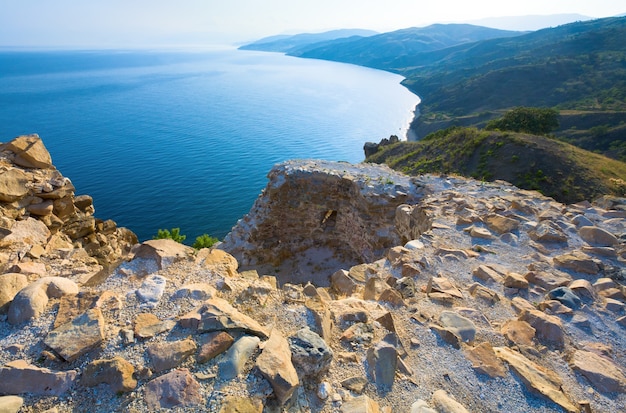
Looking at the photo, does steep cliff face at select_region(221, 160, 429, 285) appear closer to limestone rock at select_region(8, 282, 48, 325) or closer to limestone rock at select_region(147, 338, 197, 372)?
limestone rock at select_region(147, 338, 197, 372)

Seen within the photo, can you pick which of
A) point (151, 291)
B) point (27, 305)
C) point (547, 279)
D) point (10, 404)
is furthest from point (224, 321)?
point (547, 279)

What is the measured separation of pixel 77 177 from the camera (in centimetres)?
3809

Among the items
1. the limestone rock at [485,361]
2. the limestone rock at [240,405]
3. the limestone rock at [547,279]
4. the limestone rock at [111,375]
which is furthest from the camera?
the limestone rock at [547,279]

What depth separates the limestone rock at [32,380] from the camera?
3188 mm

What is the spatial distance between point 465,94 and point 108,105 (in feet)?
288

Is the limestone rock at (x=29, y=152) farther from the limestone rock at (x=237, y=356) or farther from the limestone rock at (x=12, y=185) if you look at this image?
the limestone rock at (x=237, y=356)

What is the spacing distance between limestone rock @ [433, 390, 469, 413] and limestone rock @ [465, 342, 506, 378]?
67cm

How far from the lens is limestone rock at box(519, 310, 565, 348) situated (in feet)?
15.7

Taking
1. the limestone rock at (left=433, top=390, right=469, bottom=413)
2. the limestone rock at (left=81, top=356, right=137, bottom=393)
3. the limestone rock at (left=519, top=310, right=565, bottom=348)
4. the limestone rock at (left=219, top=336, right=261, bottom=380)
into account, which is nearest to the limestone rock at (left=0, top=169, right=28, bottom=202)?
the limestone rock at (left=81, top=356, right=137, bottom=393)

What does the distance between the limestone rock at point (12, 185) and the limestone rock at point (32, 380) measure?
605cm

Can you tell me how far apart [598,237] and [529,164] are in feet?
56.7

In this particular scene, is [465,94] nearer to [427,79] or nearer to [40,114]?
[427,79]

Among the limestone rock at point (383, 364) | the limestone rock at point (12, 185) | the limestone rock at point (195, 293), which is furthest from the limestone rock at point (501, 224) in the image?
the limestone rock at point (12, 185)

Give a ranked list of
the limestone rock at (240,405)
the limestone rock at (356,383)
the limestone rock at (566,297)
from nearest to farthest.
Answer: the limestone rock at (240,405)
the limestone rock at (356,383)
the limestone rock at (566,297)
